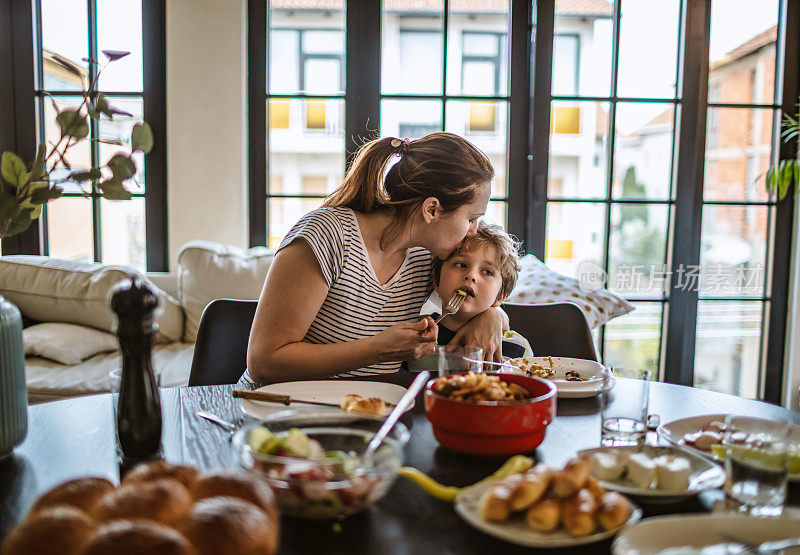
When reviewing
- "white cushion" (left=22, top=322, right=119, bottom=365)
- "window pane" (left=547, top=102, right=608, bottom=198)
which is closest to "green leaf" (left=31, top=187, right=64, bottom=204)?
"white cushion" (left=22, top=322, right=119, bottom=365)

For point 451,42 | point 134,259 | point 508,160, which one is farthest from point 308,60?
point 134,259

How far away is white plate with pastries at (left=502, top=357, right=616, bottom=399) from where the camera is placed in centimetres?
120

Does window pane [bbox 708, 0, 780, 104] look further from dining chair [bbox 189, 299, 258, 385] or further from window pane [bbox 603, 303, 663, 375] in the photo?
dining chair [bbox 189, 299, 258, 385]

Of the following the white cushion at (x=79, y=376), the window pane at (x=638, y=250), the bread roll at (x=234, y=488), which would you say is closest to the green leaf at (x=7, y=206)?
the bread roll at (x=234, y=488)

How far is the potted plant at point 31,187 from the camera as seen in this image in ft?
2.48

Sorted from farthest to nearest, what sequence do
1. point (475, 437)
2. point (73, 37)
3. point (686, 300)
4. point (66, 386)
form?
point (686, 300) → point (73, 37) → point (66, 386) → point (475, 437)

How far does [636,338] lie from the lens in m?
3.51

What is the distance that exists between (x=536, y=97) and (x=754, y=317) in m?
1.65

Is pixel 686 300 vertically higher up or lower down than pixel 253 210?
lower down

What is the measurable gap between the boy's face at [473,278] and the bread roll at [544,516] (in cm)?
90

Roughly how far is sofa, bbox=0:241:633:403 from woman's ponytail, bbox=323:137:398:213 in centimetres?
122

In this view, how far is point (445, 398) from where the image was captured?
870 mm

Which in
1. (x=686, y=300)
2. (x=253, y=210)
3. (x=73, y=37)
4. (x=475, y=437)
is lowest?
(x=686, y=300)

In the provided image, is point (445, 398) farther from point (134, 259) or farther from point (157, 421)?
point (134, 259)
